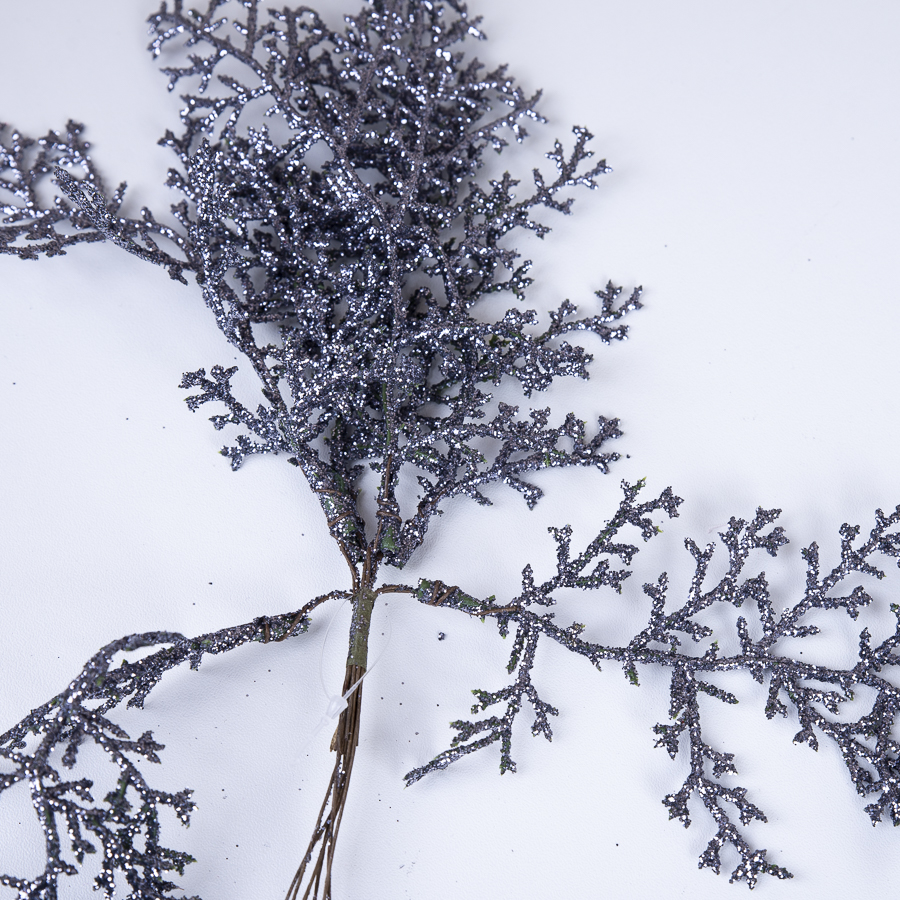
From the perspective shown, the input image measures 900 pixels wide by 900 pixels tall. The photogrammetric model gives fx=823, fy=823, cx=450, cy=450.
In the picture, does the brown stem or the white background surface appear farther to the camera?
the white background surface

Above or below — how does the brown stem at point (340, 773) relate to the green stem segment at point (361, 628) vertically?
below

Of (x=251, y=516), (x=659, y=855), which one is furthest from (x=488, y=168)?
(x=659, y=855)

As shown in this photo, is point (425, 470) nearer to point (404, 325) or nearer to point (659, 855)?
point (404, 325)

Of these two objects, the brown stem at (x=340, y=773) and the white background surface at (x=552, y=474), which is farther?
the white background surface at (x=552, y=474)

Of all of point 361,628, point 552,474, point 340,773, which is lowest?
point 340,773

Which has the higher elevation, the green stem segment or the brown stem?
the green stem segment

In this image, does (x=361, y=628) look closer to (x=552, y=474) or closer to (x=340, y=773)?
(x=340, y=773)

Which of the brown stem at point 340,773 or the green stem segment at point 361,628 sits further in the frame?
the green stem segment at point 361,628

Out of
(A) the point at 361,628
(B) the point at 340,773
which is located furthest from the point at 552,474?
(B) the point at 340,773
